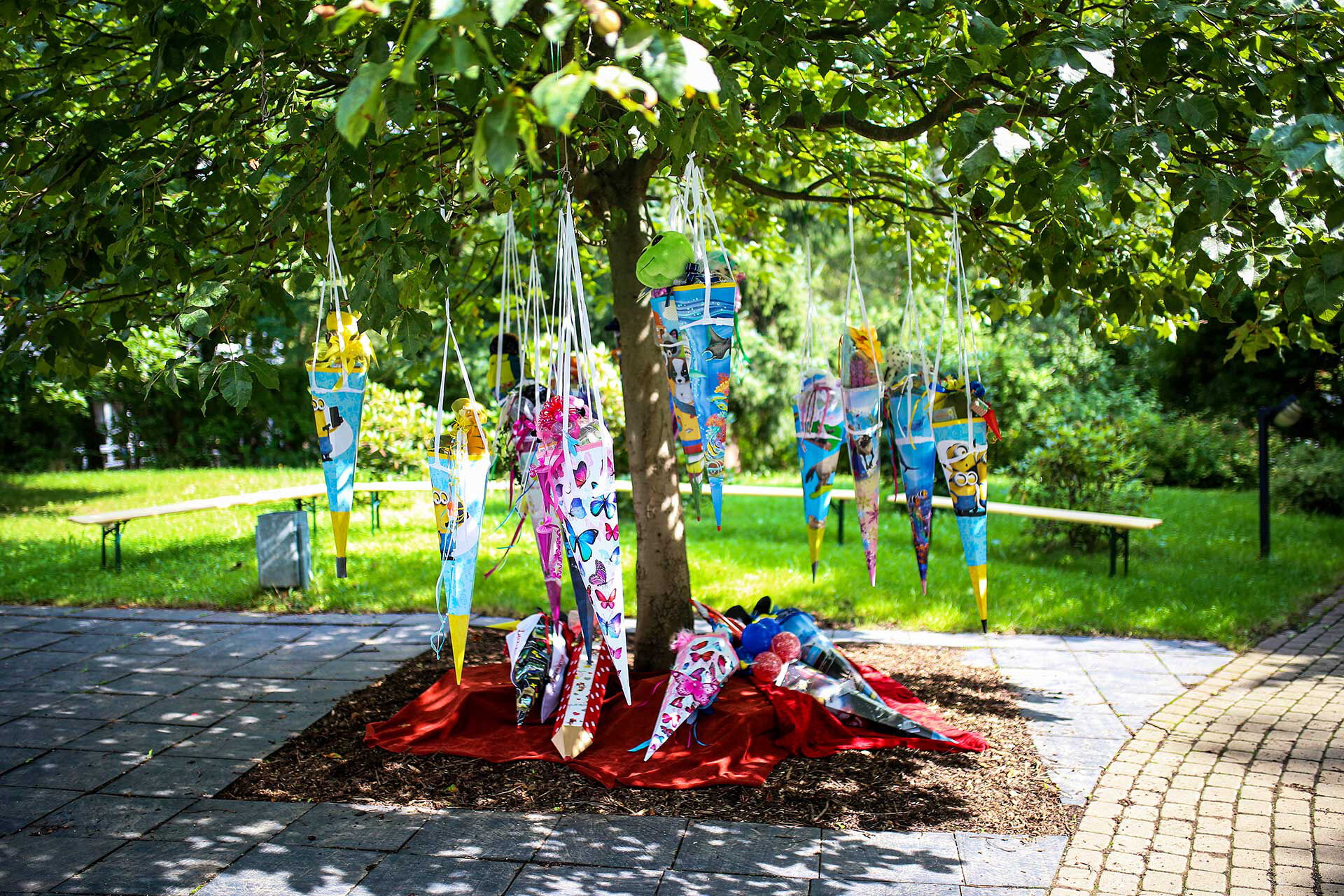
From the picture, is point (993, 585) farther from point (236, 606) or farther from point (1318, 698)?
point (236, 606)

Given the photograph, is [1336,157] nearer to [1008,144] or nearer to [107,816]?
[1008,144]

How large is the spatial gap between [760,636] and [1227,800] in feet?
6.43

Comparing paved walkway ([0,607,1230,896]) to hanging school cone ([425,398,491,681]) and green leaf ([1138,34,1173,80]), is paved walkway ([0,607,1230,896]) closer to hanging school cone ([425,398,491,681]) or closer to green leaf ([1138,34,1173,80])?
hanging school cone ([425,398,491,681])

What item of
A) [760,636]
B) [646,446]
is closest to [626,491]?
[646,446]

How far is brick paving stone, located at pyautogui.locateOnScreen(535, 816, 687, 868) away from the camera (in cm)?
335

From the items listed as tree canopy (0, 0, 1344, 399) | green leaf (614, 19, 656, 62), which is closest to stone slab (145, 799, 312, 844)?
tree canopy (0, 0, 1344, 399)

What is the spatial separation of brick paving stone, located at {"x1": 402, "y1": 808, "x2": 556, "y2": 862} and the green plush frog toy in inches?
76.9

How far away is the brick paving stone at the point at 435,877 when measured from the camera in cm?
314

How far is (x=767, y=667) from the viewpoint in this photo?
4.54 meters

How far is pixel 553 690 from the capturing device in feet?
14.6

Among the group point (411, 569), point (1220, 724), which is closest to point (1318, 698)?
point (1220, 724)

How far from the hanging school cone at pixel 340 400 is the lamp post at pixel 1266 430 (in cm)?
750

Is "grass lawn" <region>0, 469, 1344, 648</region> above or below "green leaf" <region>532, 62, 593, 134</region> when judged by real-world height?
below

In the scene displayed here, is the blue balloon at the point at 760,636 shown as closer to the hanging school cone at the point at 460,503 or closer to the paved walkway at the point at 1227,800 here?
the paved walkway at the point at 1227,800
